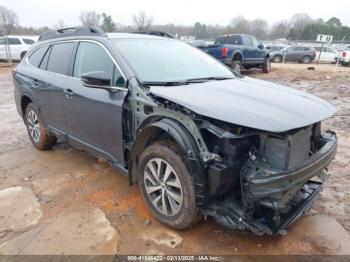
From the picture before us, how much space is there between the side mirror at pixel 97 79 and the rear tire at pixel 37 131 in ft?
6.58

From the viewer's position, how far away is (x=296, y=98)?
3.08 metres

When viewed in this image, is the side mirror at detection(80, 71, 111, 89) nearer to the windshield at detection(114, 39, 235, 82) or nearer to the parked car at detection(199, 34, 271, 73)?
the windshield at detection(114, 39, 235, 82)

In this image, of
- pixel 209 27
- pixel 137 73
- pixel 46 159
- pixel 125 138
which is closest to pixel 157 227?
pixel 125 138

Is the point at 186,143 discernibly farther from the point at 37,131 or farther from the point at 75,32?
the point at 37,131

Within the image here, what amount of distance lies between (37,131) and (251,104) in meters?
3.77

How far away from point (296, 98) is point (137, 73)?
157 centimetres

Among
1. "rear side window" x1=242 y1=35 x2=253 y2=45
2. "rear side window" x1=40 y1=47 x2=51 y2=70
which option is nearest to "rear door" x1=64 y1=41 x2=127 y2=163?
"rear side window" x1=40 y1=47 x2=51 y2=70

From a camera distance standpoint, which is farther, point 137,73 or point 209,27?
point 209,27

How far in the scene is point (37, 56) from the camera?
5031 millimetres

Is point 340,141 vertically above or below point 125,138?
below

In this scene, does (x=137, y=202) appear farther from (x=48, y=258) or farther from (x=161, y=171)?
(x=48, y=258)

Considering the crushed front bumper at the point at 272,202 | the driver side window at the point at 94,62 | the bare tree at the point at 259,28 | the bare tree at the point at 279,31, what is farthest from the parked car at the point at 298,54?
the bare tree at the point at 259,28

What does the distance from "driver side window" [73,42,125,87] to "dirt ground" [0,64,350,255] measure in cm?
134

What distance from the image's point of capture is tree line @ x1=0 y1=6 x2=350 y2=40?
54.7 m
